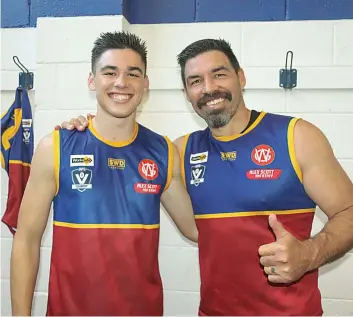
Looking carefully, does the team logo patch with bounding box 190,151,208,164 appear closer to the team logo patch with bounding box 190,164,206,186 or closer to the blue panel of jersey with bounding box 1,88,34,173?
the team logo patch with bounding box 190,164,206,186

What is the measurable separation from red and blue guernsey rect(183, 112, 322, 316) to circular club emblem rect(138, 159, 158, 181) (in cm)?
19

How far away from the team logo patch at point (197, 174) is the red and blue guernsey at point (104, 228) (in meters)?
0.12

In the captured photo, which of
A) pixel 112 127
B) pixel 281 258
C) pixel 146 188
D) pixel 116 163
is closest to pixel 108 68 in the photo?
pixel 112 127

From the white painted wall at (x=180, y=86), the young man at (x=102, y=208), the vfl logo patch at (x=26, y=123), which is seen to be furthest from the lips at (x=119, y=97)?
the vfl logo patch at (x=26, y=123)

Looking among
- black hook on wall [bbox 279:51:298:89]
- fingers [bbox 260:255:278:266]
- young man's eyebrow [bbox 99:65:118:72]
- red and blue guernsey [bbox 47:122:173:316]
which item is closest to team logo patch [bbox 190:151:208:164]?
red and blue guernsey [bbox 47:122:173:316]

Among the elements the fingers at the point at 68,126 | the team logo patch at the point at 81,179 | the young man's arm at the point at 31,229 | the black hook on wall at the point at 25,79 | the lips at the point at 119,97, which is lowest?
the young man's arm at the point at 31,229

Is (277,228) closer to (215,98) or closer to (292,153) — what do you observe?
(292,153)

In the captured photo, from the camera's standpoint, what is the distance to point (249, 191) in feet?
4.93

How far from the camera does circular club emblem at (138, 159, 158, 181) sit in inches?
62.7

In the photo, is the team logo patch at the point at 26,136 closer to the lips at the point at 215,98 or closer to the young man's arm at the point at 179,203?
the young man's arm at the point at 179,203

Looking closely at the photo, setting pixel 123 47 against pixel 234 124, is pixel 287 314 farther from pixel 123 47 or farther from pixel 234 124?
pixel 123 47

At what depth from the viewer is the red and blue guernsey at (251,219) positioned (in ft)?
4.82

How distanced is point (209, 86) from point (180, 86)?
666 millimetres

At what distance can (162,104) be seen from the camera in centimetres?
226
